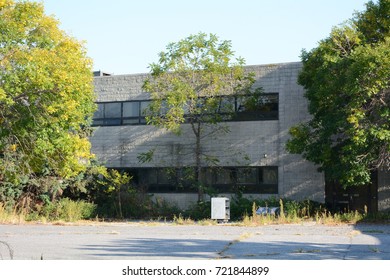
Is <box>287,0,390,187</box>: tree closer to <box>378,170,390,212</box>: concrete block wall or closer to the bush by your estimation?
<box>378,170,390,212</box>: concrete block wall

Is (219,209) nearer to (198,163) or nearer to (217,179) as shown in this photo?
(198,163)

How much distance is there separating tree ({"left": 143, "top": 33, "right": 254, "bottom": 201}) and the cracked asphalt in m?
8.20

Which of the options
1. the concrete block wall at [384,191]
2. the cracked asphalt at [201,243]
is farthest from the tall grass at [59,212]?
the concrete block wall at [384,191]

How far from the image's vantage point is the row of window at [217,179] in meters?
29.9

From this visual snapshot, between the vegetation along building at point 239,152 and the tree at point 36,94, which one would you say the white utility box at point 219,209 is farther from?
the tree at point 36,94

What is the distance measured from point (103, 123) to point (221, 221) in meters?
10.7

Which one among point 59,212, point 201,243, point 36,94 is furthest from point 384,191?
point 36,94

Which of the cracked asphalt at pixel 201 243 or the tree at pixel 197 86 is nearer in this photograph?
the cracked asphalt at pixel 201 243

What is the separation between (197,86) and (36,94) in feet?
30.0

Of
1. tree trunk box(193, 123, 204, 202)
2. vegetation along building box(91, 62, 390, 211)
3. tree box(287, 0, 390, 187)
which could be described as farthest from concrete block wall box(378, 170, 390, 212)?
tree trunk box(193, 123, 204, 202)

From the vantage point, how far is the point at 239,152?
30312mm

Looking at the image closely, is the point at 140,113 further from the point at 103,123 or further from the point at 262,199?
the point at 262,199

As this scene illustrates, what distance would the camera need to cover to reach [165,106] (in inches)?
1204
